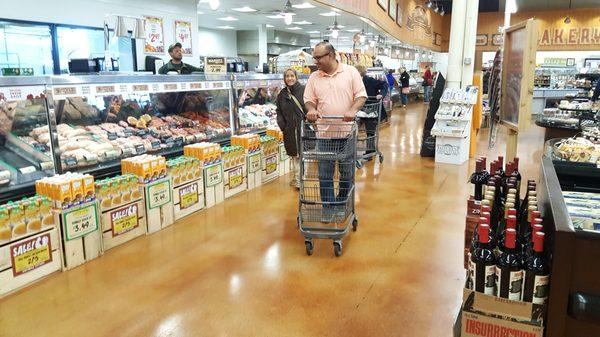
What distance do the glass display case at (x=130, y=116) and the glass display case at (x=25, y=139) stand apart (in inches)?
2.8

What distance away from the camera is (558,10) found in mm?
17797

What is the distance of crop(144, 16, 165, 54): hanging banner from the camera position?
948cm

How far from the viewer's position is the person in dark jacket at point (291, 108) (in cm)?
561

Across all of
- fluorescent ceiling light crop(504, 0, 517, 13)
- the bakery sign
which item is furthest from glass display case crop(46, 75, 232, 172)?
the bakery sign

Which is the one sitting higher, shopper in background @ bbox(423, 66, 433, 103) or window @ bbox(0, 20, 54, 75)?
window @ bbox(0, 20, 54, 75)

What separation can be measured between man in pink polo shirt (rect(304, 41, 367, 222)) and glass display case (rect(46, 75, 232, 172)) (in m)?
1.62

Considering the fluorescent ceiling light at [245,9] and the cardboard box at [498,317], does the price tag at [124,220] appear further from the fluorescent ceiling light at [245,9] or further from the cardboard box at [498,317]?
the fluorescent ceiling light at [245,9]

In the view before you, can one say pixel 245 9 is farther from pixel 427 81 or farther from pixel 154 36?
pixel 427 81

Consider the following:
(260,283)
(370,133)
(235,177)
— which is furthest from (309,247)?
(370,133)

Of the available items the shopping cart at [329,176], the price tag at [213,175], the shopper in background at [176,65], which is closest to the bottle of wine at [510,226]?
the shopping cart at [329,176]

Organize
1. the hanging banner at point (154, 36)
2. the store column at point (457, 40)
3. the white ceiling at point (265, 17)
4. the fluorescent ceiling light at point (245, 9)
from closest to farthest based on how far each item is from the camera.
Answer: the store column at point (457, 40), the hanging banner at point (154, 36), the white ceiling at point (265, 17), the fluorescent ceiling light at point (245, 9)

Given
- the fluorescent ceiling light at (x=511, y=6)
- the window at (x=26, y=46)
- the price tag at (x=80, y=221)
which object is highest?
the fluorescent ceiling light at (x=511, y=6)

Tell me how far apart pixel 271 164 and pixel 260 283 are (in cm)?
319

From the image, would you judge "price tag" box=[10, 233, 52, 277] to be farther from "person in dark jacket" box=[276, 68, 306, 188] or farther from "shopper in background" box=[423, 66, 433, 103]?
"shopper in background" box=[423, 66, 433, 103]
